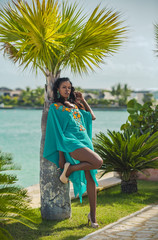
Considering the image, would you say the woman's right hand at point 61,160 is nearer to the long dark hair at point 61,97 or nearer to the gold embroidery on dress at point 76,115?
the gold embroidery on dress at point 76,115

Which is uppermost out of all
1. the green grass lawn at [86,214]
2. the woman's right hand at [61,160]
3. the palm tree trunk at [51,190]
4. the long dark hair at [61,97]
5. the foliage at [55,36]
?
the foliage at [55,36]

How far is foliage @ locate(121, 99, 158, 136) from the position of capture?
7070 millimetres

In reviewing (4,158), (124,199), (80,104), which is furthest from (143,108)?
(4,158)

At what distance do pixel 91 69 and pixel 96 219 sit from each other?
6.55 ft

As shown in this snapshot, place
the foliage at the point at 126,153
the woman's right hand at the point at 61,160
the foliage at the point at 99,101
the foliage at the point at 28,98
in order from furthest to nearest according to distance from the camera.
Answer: the foliage at the point at 28,98, the foliage at the point at 99,101, the foliage at the point at 126,153, the woman's right hand at the point at 61,160

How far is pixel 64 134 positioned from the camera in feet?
13.4

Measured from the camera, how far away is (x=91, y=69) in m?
4.92

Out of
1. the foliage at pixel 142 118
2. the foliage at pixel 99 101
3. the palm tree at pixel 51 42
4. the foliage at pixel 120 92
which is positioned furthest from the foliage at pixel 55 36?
the foliage at pixel 120 92

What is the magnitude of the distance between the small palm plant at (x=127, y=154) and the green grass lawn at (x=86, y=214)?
0.34m

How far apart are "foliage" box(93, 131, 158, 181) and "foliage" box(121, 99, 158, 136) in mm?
1128

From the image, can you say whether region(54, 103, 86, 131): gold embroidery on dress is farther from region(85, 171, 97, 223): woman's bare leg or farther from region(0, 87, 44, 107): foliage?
region(0, 87, 44, 107): foliage

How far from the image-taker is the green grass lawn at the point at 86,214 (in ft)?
12.8

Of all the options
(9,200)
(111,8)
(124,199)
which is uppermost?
(111,8)

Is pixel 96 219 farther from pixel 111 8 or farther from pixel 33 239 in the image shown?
pixel 111 8
